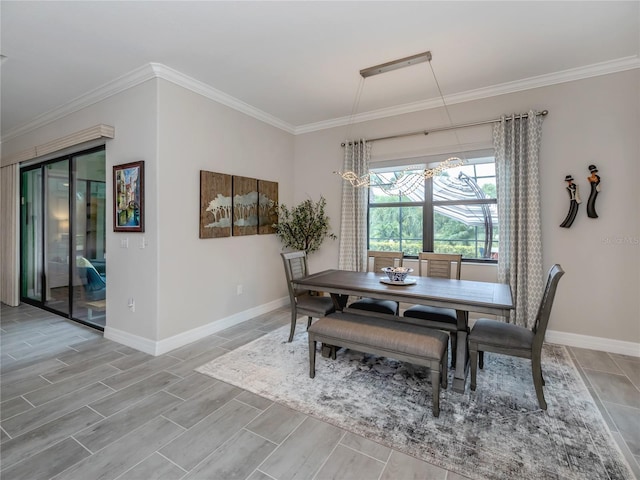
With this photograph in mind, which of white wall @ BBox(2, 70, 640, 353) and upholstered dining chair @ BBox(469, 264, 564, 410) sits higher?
white wall @ BBox(2, 70, 640, 353)

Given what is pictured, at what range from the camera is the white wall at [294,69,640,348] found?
3.09 metres

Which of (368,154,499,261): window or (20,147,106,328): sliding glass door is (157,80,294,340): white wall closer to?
(20,147,106,328): sliding glass door

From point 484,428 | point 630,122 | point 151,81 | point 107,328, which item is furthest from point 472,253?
point 107,328

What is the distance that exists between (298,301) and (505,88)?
3364mm

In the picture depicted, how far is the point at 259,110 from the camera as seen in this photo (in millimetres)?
4273

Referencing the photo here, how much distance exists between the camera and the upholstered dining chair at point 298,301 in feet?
10.7

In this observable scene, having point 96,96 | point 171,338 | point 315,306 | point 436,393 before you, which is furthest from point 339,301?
point 96,96

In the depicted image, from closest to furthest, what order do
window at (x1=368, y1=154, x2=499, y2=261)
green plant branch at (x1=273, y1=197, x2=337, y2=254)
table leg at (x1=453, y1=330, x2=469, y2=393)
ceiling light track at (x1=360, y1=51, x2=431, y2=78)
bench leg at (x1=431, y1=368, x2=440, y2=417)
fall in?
bench leg at (x1=431, y1=368, x2=440, y2=417), table leg at (x1=453, y1=330, x2=469, y2=393), ceiling light track at (x1=360, y1=51, x2=431, y2=78), window at (x1=368, y1=154, x2=499, y2=261), green plant branch at (x1=273, y1=197, x2=337, y2=254)

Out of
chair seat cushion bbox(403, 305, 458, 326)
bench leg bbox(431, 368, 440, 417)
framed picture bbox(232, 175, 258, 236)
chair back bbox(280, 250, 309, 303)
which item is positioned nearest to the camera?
bench leg bbox(431, 368, 440, 417)

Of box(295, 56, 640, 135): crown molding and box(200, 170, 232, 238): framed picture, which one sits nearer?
box(295, 56, 640, 135): crown molding

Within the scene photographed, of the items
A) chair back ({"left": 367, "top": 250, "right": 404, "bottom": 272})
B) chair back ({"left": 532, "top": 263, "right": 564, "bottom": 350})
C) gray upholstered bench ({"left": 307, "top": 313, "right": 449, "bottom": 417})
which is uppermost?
chair back ({"left": 367, "top": 250, "right": 404, "bottom": 272})

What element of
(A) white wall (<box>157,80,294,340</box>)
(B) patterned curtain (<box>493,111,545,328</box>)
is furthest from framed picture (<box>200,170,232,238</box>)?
(B) patterned curtain (<box>493,111,545,328</box>)

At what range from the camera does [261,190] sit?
14.5ft

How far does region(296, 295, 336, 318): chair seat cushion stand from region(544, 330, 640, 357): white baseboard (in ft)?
8.06
